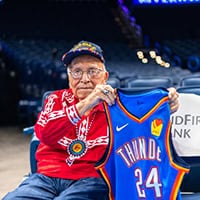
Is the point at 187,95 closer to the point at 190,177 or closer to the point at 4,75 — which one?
the point at 190,177

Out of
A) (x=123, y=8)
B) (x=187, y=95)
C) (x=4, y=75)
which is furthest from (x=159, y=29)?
(x=187, y=95)

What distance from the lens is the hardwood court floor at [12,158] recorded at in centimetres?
371

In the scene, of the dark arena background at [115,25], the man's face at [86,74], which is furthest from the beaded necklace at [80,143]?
the dark arena background at [115,25]

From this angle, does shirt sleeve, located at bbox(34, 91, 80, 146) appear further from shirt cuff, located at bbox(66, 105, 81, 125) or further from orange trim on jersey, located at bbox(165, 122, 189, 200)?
orange trim on jersey, located at bbox(165, 122, 189, 200)

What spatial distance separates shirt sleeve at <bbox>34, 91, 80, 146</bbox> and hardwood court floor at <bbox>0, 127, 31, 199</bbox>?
5.01 feet

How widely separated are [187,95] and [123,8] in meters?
14.5

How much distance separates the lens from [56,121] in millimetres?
1945

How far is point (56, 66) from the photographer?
5996 mm

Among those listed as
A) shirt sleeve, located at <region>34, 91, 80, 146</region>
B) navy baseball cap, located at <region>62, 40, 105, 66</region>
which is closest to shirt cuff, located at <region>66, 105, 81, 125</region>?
shirt sleeve, located at <region>34, 91, 80, 146</region>

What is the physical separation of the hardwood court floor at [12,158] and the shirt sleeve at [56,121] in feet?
5.01

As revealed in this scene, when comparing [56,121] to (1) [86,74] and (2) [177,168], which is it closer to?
(1) [86,74]

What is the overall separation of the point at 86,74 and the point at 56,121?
0.78 ft

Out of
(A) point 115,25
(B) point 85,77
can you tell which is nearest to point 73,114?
(B) point 85,77

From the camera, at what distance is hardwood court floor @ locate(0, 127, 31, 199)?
12.2 ft
